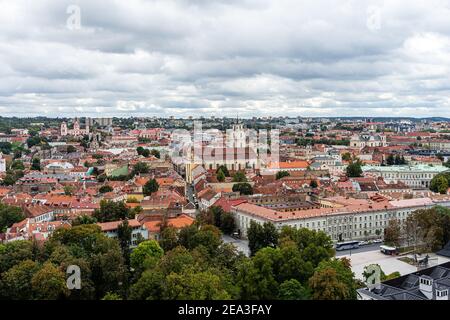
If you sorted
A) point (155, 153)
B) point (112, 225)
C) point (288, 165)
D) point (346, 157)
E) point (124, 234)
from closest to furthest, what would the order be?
point (124, 234) → point (112, 225) → point (288, 165) → point (346, 157) → point (155, 153)

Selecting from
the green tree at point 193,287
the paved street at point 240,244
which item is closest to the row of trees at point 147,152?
the paved street at point 240,244

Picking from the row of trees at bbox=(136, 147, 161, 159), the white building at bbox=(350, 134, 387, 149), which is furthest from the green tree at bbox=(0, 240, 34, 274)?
the white building at bbox=(350, 134, 387, 149)

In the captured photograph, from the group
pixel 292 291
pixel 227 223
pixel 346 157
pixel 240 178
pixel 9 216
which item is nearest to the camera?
pixel 292 291

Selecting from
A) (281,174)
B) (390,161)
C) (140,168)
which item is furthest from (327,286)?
(390,161)

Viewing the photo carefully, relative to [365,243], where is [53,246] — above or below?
above

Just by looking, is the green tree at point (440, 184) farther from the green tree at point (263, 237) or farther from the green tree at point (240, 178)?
the green tree at point (263, 237)

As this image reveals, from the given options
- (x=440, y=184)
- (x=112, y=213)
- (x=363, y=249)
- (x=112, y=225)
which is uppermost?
(x=440, y=184)

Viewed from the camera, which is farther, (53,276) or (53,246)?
(53,246)

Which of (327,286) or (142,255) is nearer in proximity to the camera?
(327,286)

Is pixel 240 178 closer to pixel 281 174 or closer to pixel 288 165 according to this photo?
pixel 281 174
